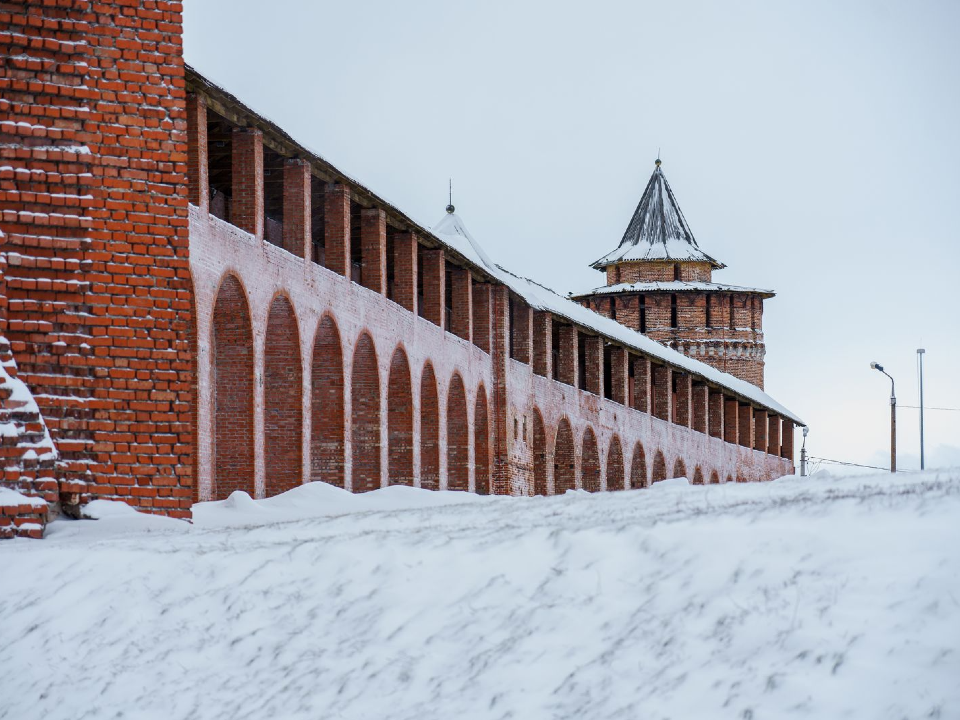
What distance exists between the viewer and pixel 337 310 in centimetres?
1916

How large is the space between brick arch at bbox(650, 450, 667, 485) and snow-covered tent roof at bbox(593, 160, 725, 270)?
1392cm

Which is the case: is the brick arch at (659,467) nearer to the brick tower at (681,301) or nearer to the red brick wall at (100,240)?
the brick tower at (681,301)

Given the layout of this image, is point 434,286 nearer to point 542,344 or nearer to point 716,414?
point 542,344

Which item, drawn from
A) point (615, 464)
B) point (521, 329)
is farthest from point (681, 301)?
point (521, 329)

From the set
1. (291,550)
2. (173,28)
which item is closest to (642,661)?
(291,550)

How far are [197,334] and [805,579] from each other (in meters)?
11.7

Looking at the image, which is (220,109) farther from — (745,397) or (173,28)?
(745,397)

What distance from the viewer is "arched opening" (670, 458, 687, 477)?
36406 millimetres

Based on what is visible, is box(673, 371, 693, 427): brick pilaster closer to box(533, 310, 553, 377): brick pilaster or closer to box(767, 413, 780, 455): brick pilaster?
box(767, 413, 780, 455): brick pilaster

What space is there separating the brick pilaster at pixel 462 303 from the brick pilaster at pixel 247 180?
7931 millimetres

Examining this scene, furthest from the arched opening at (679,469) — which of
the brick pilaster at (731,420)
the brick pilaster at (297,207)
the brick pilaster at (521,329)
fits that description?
the brick pilaster at (297,207)

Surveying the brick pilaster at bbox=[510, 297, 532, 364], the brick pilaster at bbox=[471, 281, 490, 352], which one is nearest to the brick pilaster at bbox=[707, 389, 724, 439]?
the brick pilaster at bbox=[510, 297, 532, 364]

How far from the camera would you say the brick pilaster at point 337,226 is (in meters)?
19.6

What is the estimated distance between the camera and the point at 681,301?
47812 mm
